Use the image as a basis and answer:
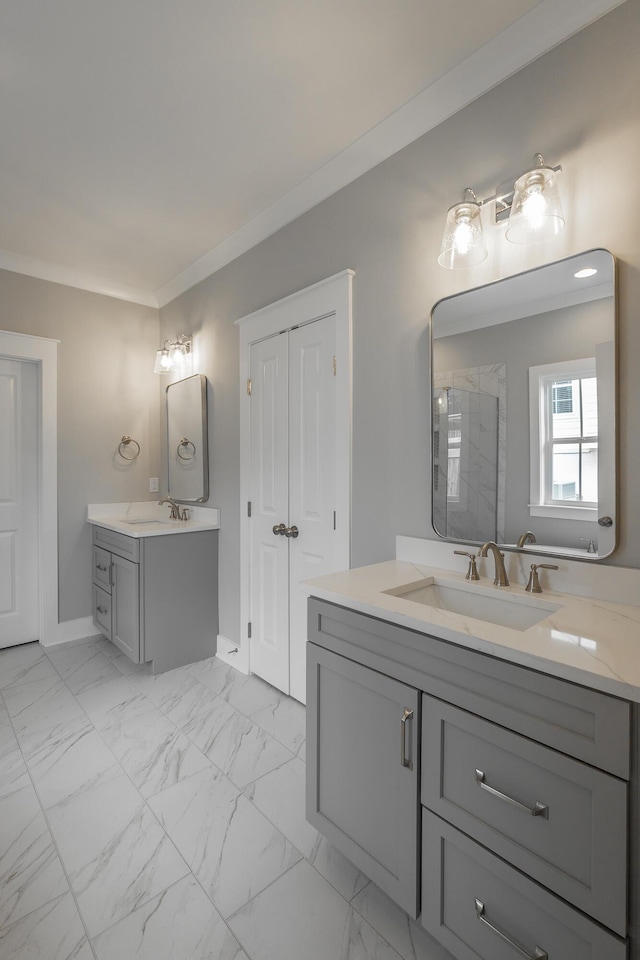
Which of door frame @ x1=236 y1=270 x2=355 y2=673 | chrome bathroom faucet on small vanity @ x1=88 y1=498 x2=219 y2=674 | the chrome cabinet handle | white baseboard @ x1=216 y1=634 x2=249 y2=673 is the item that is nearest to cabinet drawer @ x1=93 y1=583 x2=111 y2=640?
chrome bathroom faucet on small vanity @ x1=88 y1=498 x2=219 y2=674

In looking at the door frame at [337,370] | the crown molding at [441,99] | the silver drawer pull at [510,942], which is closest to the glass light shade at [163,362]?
the door frame at [337,370]

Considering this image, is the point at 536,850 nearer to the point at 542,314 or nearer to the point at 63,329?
the point at 542,314

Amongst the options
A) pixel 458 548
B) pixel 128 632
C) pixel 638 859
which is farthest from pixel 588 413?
pixel 128 632

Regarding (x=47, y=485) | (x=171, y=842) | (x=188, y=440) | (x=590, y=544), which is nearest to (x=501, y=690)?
(x=590, y=544)

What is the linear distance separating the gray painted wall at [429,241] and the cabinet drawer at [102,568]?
36.2 inches

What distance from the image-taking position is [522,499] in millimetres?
1543

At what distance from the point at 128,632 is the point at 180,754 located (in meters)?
1.02

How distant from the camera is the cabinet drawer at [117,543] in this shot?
2.79 m

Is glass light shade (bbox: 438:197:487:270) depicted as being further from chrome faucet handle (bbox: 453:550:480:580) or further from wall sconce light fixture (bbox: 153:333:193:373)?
wall sconce light fixture (bbox: 153:333:193:373)

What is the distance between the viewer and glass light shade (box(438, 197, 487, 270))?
1.55 metres

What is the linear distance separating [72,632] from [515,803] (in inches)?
129

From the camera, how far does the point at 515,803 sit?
0.97m

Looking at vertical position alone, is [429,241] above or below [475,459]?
above

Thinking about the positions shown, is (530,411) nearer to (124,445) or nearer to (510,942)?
(510,942)
